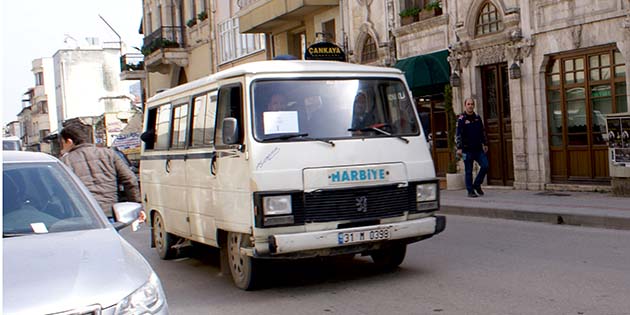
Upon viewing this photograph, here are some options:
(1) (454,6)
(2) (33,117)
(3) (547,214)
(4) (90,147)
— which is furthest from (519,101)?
(2) (33,117)

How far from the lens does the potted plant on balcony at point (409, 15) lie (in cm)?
2022

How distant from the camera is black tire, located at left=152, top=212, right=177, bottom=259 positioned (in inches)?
401

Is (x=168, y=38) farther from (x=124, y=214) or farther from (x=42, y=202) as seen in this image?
(x=42, y=202)

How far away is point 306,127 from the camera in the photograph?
24.9 ft

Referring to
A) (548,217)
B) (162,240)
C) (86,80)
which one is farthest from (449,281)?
(86,80)

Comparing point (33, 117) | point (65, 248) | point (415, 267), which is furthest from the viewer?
point (33, 117)

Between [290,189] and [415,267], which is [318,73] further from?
[415,267]

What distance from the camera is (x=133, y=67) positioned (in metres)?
44.6

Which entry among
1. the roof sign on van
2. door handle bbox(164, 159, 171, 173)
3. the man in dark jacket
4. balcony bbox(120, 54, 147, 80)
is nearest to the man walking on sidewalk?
door handle bbox(164, 159, 171, 173)

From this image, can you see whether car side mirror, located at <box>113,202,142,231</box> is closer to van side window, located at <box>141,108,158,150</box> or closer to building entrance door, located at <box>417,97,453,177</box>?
van side window, located at <box>141,108,158,150</box>

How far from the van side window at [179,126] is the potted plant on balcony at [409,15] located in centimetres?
1187

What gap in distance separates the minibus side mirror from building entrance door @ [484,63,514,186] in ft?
36.1

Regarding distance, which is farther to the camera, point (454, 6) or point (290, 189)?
point (454, 6)

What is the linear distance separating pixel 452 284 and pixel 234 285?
7.55 ft
